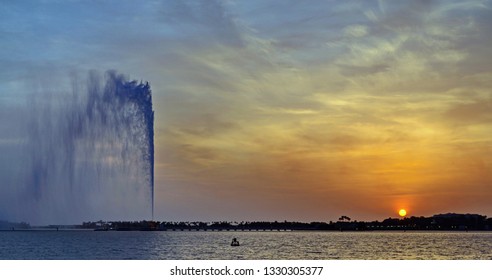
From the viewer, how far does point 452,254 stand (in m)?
115
